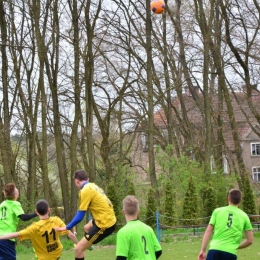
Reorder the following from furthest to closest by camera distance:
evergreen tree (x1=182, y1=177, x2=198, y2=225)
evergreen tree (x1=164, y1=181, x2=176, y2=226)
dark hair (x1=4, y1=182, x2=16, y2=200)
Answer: evergreen tree (x1=182, y1=177, x2=198, y2=225), evergreen tree (x1=164, y1=181, x2=176, y2=226), dark hair (x1=4, y1=182, x2=16, y2=200)

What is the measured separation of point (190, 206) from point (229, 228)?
776 inches

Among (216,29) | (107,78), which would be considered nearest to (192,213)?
(216,29)

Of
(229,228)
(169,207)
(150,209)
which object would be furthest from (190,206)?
(229,228)

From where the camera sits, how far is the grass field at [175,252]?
1763 cm

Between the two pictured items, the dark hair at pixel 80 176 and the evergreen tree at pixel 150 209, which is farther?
the evergreen tree at pixel 150 209

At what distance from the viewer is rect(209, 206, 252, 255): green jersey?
27.6 feet

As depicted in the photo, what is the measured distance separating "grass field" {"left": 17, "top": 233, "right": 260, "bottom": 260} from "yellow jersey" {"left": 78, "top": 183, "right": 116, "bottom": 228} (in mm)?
7198

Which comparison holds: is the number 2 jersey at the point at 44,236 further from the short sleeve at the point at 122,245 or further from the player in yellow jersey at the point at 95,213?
the short sleeve at the point at 122,245

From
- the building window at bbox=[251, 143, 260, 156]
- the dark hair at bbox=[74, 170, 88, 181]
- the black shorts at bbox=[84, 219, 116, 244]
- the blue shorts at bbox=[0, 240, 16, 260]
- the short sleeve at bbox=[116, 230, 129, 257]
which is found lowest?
the blue shorts at bbox=[0, 240, 16, 260]

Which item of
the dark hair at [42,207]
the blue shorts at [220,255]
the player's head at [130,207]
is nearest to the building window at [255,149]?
the dark hair at [42,207]

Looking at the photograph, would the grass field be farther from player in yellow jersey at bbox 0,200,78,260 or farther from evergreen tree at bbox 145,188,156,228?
Result: player in yellow jersey at bbox 0,200,78,260

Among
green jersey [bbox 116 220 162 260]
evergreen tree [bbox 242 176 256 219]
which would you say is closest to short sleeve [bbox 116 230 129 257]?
green jersey [bbox 116 220 162 260]

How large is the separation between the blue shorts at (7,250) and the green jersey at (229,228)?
3.97 meters

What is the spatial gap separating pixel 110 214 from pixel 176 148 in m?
31.7
